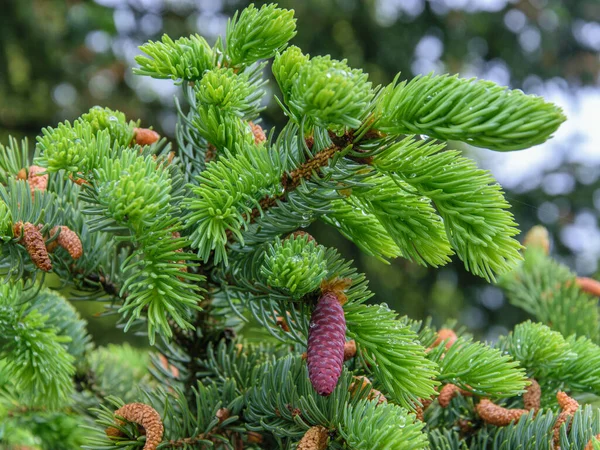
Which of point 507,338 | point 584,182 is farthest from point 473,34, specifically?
point 507,338

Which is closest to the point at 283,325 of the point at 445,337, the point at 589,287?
the point at 445,337

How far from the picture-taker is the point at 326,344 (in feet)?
1.34

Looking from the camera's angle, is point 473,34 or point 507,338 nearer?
point 507,338

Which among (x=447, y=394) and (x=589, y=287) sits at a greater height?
(x=589, y=287)

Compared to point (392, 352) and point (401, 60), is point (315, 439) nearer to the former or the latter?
point (392, 352)

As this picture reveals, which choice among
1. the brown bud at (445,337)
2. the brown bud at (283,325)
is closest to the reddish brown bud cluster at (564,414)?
the brown bud at (445,337)

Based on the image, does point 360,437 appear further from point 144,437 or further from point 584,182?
point 584,182

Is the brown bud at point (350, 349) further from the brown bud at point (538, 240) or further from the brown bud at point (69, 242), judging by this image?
the brown bud at point (538, 240)

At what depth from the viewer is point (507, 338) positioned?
596 mm

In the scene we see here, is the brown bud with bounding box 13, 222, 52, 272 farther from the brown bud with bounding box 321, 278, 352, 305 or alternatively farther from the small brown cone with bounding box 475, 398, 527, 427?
the small brown cone with bounding box 475, 398, 527, 427

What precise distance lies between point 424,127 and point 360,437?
21cm

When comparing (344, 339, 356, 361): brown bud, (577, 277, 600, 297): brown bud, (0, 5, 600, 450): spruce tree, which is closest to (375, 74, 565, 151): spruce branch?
(0, 5, 600, 450): spruce tree

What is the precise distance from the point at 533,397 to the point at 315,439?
0.24 m

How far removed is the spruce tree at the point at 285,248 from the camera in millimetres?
391
